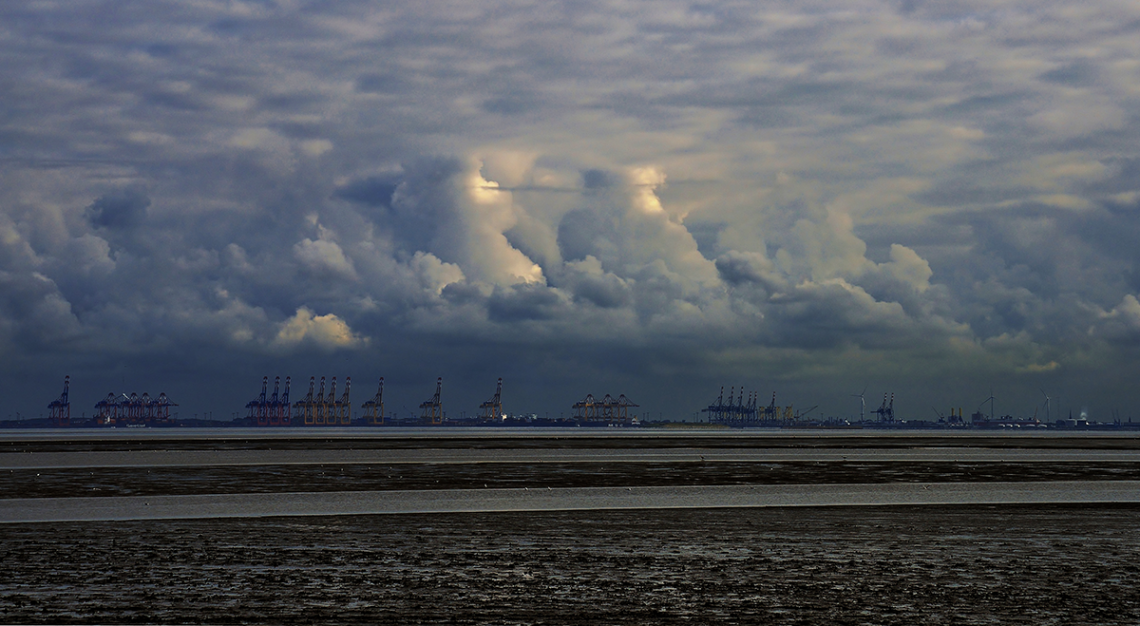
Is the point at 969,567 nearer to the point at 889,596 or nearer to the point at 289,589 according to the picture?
the point at 889,596

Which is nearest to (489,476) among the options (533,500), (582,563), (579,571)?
(533,500)

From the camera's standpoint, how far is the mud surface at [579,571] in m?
19.2

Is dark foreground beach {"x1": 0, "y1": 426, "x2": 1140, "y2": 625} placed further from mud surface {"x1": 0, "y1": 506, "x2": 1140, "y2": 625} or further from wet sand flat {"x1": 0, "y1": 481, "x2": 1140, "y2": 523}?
wet sand flat {"x1": 0, "y1": 481, "x2": 1140, "y2": 523}

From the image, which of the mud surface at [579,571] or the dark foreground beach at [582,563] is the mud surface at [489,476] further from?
the mud surface at [579,571]

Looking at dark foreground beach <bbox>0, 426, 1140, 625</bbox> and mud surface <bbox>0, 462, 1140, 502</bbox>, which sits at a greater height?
dark foreground beach <bbox>0, 426, 1140, 625</bbox>

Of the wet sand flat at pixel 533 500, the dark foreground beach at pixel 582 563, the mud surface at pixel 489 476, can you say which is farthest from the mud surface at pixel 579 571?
the mud surface at pixel 489 476

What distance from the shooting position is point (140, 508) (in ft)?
133

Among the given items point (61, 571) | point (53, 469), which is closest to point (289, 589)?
point (61, 571)

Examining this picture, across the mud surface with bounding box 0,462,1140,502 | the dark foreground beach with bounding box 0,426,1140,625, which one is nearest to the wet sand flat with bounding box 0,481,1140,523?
the dark foreground beach with bounding box 0,426,1140,625

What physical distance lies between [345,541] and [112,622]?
12.5 meters

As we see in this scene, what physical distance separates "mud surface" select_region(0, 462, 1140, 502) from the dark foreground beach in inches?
136

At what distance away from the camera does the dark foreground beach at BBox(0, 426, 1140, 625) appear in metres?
19.4

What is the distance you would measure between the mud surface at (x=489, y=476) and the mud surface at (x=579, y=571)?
18.6 meters

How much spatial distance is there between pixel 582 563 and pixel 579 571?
1.38m
